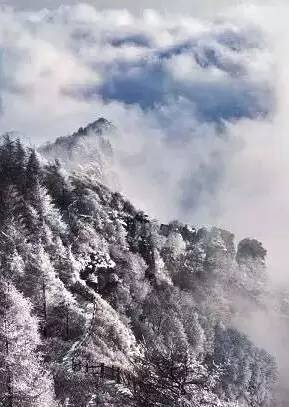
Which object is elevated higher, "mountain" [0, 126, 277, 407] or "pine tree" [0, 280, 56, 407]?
"mountain" [0, 126, 277, 407]

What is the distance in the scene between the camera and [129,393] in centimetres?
7406

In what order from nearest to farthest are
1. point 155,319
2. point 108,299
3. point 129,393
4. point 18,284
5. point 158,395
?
point 158,395
point 129,393
point 18,284
point 108,299
point 155,319

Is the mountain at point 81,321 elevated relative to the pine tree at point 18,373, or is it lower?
elevated

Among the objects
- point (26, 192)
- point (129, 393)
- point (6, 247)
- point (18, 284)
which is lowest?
point (129, 393)

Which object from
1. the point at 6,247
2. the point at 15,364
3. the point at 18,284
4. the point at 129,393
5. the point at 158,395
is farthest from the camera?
the point at 6,247

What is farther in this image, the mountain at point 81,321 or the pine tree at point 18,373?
the mountain at point 81,321

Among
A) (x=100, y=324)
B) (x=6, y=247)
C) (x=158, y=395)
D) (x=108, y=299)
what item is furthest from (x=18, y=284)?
(x=158, y=395)

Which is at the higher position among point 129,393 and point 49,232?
point 49,232

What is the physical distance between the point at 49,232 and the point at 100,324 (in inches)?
1383

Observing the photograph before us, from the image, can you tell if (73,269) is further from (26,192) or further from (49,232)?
(26,192)

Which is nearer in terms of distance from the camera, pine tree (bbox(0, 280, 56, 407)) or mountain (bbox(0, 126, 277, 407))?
pine tree (bbox(0, 280, 56, 407))

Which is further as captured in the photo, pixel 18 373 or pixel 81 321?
pixel 81 321

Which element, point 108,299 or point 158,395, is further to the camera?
point 108,299

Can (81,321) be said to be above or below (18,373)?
above
